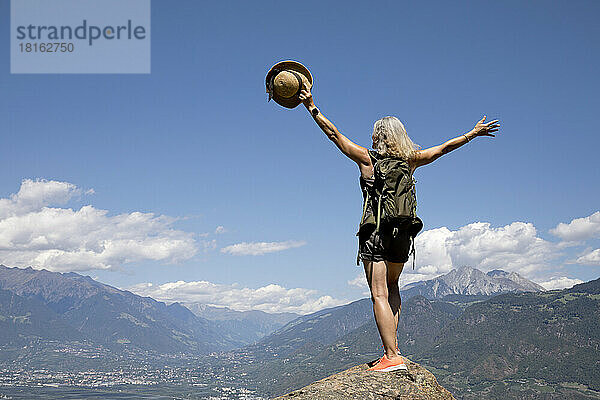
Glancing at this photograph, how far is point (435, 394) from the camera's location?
22.7 ft

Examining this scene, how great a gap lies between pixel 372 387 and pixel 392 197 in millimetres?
2332

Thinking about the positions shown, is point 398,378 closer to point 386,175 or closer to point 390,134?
point 386,175

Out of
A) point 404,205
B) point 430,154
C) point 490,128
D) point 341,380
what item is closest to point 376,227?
point 404,205

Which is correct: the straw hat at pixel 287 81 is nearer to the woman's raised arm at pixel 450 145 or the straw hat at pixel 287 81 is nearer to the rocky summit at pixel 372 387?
the woman's raised arm at pixel 450 145

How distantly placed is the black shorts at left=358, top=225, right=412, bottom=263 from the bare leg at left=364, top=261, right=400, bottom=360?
103 millimetres

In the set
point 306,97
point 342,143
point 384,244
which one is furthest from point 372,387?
point 306,97

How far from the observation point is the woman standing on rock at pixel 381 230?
648 cm

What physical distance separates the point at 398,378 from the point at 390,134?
10.2 feet

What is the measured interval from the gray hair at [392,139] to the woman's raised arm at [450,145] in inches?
10.8

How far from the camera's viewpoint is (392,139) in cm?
657

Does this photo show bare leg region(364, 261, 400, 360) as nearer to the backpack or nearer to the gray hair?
the backpack

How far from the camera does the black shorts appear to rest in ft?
21.1

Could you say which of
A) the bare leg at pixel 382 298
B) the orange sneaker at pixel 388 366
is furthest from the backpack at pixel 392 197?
the orange sneaker at pixel 388 366

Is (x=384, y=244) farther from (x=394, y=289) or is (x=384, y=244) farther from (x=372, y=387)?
(x=372, y=387)
